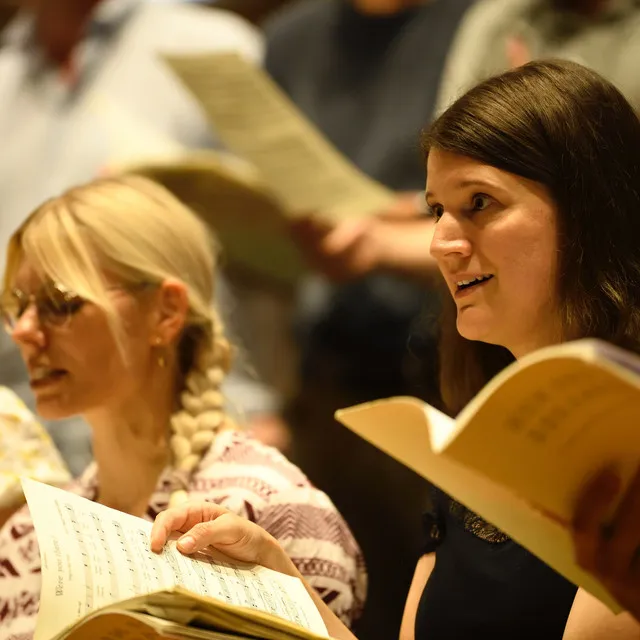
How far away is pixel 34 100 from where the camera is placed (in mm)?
2354

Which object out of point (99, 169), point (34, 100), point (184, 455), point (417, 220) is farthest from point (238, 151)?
point (34, 100)

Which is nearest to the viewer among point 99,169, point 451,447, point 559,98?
point 451,447

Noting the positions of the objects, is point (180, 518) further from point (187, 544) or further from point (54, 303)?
point (54, 303)

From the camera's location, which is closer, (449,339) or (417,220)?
(449,339)

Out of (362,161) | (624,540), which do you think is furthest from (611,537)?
(362,161)

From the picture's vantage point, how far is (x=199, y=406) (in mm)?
1323

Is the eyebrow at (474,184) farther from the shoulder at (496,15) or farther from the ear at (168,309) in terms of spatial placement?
the shoulder at (496,15)

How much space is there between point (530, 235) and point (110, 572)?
46 cm

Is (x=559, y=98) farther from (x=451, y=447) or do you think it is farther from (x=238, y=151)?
(x=238, y=151)

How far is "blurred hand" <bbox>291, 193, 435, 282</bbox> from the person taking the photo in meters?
1.82

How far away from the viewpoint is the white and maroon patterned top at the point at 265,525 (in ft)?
3.93

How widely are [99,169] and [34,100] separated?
0.33m

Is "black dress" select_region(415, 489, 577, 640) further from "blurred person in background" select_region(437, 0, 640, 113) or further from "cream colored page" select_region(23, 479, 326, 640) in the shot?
"blurred person in background" select_region(437, 0, 640, 113)

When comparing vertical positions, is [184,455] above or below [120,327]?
below
